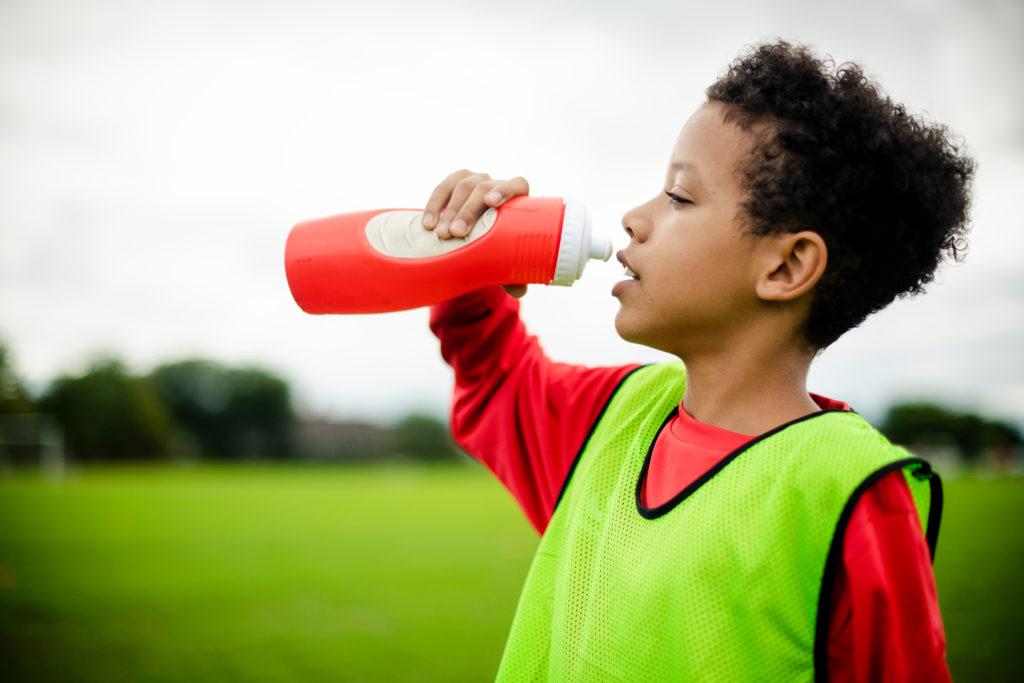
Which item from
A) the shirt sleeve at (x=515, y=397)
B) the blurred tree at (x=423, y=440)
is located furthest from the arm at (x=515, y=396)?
the blurred tree at (x=423, y=440)

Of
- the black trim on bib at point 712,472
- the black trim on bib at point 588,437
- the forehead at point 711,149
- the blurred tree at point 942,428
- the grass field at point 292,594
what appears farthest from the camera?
the blurred tree at point 942,428

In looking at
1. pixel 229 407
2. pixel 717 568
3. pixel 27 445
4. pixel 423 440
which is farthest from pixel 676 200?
pixel 229 407

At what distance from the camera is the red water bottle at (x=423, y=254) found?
1270 millimetres

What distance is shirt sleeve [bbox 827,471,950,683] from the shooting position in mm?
901

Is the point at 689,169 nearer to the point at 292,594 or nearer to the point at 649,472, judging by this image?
the point at 649,472

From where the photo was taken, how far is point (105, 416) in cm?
3509

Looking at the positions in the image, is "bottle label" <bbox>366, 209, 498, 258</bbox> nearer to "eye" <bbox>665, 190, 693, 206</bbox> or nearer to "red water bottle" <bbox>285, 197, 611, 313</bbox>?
"red water bottle" <bbox>285, 197, 611, 313</bbox>

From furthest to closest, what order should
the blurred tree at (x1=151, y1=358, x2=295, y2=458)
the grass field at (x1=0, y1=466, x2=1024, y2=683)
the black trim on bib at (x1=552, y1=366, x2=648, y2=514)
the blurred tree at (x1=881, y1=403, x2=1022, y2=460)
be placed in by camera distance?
1. the blurred tree at (x1=151, y1=358, x2=295, y2=458)
2. the blurred tree at (x1=881, y1=403, x2=1022, y2=460)
3. the grass field at (x1=0, y1=466, x2=1024, y2=683)
4. the black trim on bib at (x1=552, y1=366, x2=648, y2=514)

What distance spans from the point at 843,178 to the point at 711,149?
8.4 inches

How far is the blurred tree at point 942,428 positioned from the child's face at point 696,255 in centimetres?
3478

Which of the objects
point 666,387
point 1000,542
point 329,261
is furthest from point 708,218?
point 1000,542

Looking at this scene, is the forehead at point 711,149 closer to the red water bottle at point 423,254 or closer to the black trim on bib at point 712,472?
the red water bottle at point 423,254

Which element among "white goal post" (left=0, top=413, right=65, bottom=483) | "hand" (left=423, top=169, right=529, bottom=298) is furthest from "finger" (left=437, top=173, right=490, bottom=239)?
"white goal post" (left=0, top=413, right=65, bottom=483)

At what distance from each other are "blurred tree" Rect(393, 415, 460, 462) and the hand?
42720mm
